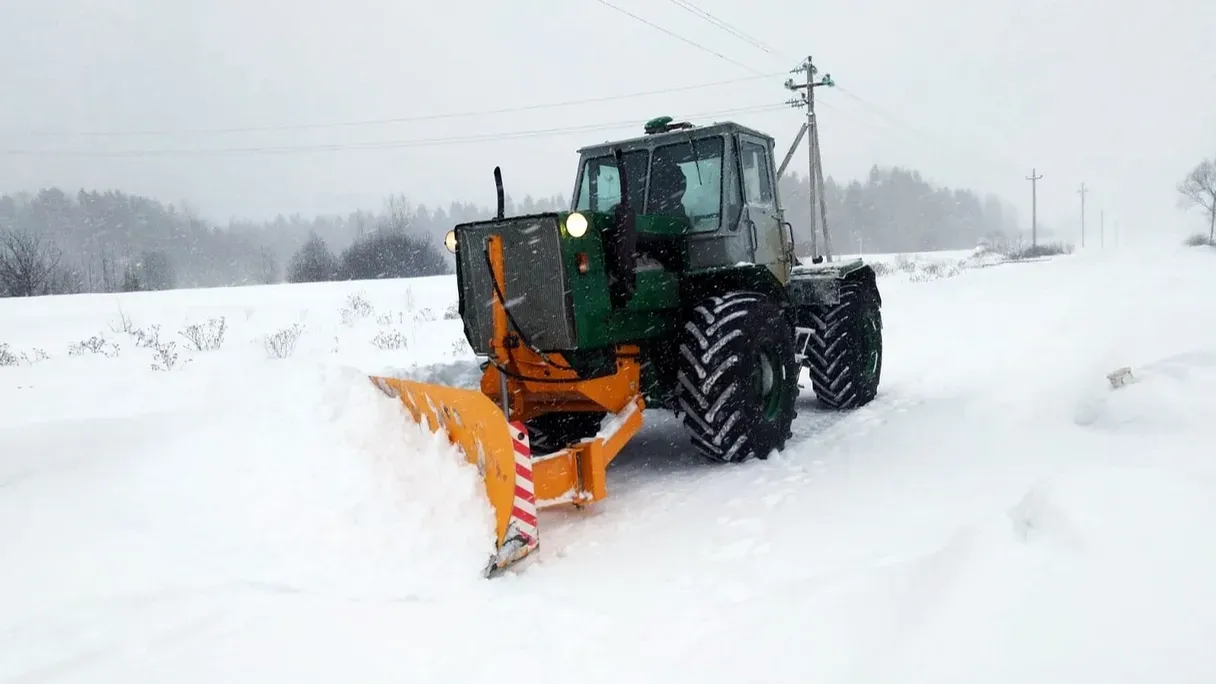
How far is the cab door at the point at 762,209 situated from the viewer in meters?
6.32

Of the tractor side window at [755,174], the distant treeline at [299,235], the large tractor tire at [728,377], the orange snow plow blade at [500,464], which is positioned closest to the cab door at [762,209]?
the tractor side window at [755,174]

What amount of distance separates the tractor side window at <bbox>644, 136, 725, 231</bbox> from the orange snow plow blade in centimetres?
271

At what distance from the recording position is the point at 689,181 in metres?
6.30

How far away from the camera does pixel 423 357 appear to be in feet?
31.0

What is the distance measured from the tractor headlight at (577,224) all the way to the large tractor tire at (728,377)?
3.93 ft

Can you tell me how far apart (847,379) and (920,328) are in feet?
25.1

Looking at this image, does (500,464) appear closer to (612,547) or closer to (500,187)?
(612,547)

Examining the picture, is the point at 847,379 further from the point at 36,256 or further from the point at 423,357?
the point at 36,256

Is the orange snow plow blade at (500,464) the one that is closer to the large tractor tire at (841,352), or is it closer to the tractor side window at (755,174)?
the tractor side window at (755,174)

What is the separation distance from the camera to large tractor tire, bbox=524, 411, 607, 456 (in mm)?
5832

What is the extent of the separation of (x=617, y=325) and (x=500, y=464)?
166 centimetres

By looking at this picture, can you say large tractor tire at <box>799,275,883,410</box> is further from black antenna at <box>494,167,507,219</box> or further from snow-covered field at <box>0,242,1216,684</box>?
black antenna at <box>494,167,507,219</box>

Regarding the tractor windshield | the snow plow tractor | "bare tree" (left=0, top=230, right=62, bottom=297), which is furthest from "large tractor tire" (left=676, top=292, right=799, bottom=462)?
"bare tree" (left=0, top=230, right=62, bottom=297)

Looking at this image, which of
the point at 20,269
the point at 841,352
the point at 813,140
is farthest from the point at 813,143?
the point at 20,269
